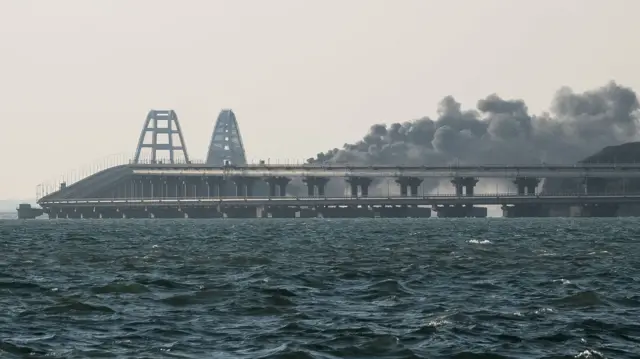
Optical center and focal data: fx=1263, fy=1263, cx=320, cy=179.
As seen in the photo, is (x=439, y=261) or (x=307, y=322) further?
(x=439, y=261)

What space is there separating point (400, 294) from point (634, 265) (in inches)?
918

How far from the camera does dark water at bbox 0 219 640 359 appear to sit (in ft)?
114

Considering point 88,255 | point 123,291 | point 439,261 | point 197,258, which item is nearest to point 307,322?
point 123,291

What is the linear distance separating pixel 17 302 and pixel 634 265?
35.7 m

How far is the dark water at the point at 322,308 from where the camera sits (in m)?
34.7

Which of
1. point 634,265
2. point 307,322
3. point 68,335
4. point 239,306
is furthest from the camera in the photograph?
point 634,265

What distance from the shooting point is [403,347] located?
114ft

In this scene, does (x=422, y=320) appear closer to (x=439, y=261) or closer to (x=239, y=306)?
(x=239, y=306)

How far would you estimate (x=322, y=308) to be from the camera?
4412cm

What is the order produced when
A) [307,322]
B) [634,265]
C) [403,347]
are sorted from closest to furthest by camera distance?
[403,347]
[307,322]
[634,265]

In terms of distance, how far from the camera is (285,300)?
1838 inches

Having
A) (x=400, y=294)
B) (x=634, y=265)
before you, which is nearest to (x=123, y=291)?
(x=400, y=294)

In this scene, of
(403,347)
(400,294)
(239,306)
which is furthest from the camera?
(400,294)

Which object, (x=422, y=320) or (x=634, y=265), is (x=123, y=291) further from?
(x=634, y=265)
